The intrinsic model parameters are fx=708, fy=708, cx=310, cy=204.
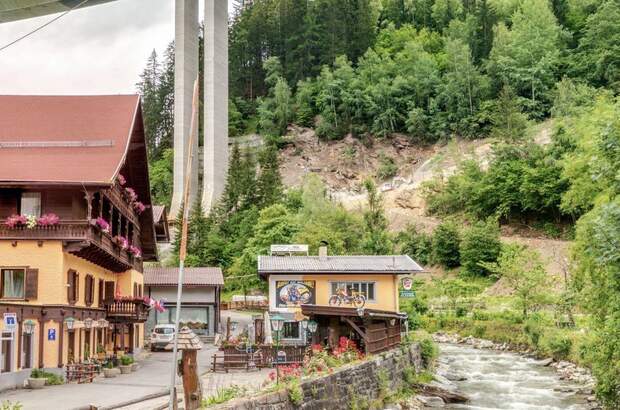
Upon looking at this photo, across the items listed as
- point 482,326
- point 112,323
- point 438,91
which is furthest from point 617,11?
point 112,323

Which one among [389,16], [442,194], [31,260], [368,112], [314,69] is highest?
[389,16]

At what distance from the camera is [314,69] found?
10950cm

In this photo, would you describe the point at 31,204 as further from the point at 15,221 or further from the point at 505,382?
the point at 505,382

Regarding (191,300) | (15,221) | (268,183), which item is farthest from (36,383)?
(268,183)

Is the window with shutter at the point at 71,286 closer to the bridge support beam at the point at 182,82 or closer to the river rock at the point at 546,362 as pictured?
the river rock at the point at 546,362

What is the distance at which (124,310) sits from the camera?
96.9 feet

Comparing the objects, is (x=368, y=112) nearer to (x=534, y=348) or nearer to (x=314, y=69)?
→ (x=314, y=69)

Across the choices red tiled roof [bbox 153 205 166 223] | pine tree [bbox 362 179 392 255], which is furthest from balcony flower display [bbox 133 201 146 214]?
pine tree [bbox 362 179 392 255]

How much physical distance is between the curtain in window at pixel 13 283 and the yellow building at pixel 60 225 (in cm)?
3

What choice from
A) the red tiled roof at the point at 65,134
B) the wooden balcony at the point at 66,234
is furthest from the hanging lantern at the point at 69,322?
the red tiled roof at the point at 65,134

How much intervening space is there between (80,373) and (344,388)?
30.9ft

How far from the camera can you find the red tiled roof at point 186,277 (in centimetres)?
4416

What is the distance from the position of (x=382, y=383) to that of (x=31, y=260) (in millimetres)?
12206

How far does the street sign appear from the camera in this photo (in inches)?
748
